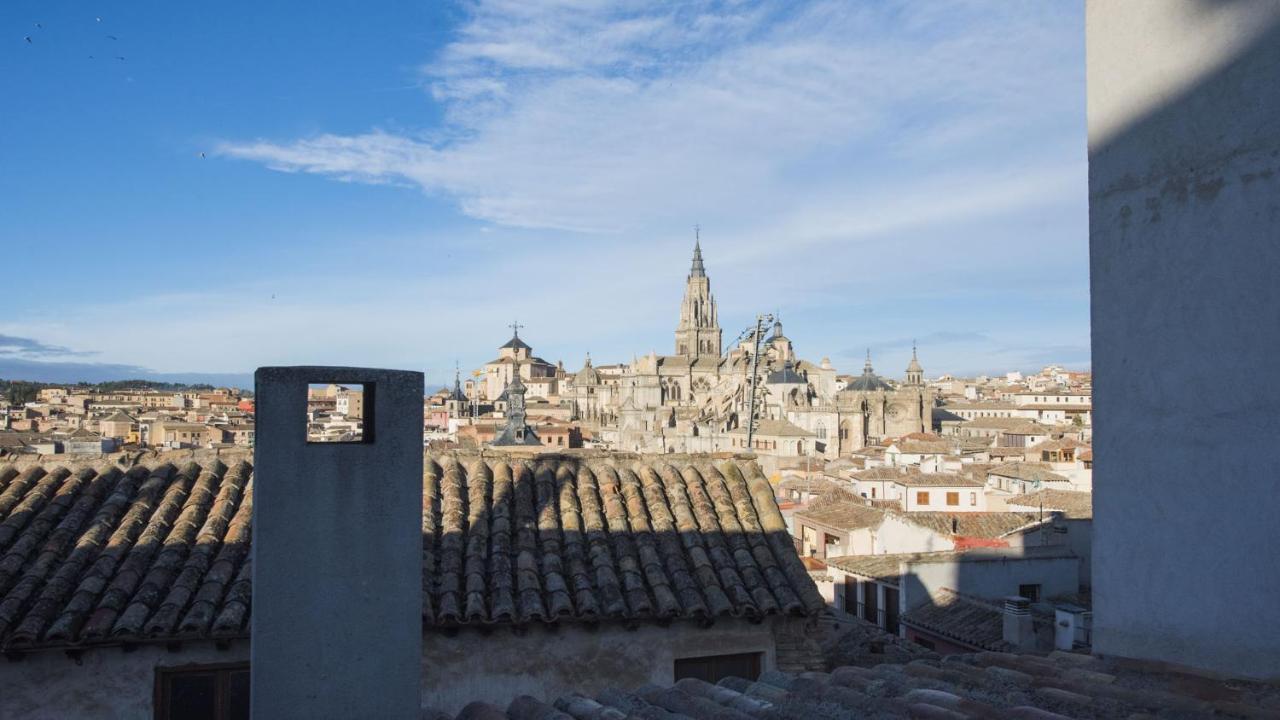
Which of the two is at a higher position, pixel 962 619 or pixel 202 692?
pixel 202 692

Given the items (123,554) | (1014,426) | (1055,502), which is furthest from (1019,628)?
(1014,426)

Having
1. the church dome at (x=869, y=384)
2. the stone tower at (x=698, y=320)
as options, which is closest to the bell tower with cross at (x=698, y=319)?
the stone tower at (x=698, y=320)

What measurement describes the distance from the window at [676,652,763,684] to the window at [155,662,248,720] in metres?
2.72

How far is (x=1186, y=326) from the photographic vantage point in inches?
156

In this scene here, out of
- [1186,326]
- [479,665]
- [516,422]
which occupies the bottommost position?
[479,665]

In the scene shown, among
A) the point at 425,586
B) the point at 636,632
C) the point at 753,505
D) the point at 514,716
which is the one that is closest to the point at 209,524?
the point at 425,586

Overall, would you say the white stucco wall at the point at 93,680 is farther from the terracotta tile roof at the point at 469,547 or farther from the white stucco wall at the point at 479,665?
the terracotta tile roof at the point at 469,547

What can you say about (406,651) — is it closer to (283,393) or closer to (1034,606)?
(283,393)

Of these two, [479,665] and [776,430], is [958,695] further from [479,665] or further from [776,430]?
[776,430]

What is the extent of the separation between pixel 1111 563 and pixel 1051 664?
55 centimetres

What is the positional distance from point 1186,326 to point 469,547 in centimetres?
457

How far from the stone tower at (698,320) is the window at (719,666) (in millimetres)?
120137

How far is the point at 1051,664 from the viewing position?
4125mm

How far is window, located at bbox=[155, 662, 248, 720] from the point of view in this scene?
5605 millimetres
